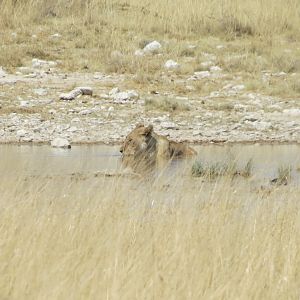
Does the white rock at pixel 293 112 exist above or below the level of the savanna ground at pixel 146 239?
below

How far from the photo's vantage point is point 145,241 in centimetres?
591

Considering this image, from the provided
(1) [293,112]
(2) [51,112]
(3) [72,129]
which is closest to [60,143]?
(3) [72,129]

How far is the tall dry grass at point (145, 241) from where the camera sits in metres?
5.02

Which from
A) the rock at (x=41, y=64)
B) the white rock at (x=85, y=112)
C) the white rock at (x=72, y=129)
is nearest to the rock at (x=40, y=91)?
the white rock at (x=85, y=112)

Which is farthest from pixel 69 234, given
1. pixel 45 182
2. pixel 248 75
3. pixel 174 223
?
pixel 248 75

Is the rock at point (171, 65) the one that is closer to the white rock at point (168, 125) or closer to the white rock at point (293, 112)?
the white rock at point (293, 112)

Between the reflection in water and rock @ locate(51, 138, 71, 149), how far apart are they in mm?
106

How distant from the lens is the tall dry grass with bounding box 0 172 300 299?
5.02 metres

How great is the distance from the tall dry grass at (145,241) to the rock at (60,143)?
187 inches

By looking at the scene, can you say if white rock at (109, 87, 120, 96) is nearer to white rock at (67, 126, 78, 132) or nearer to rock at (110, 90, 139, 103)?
rock at (110, 90, 139, 103)

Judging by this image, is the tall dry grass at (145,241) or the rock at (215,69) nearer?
the tall dry grass at (145,241)

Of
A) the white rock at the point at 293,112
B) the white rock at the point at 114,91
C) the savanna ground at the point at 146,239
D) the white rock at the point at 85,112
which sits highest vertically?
the savanna ground at the point at 146,239

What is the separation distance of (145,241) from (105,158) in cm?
581

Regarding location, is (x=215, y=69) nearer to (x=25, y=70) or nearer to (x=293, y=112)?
(x=293, y=112)
